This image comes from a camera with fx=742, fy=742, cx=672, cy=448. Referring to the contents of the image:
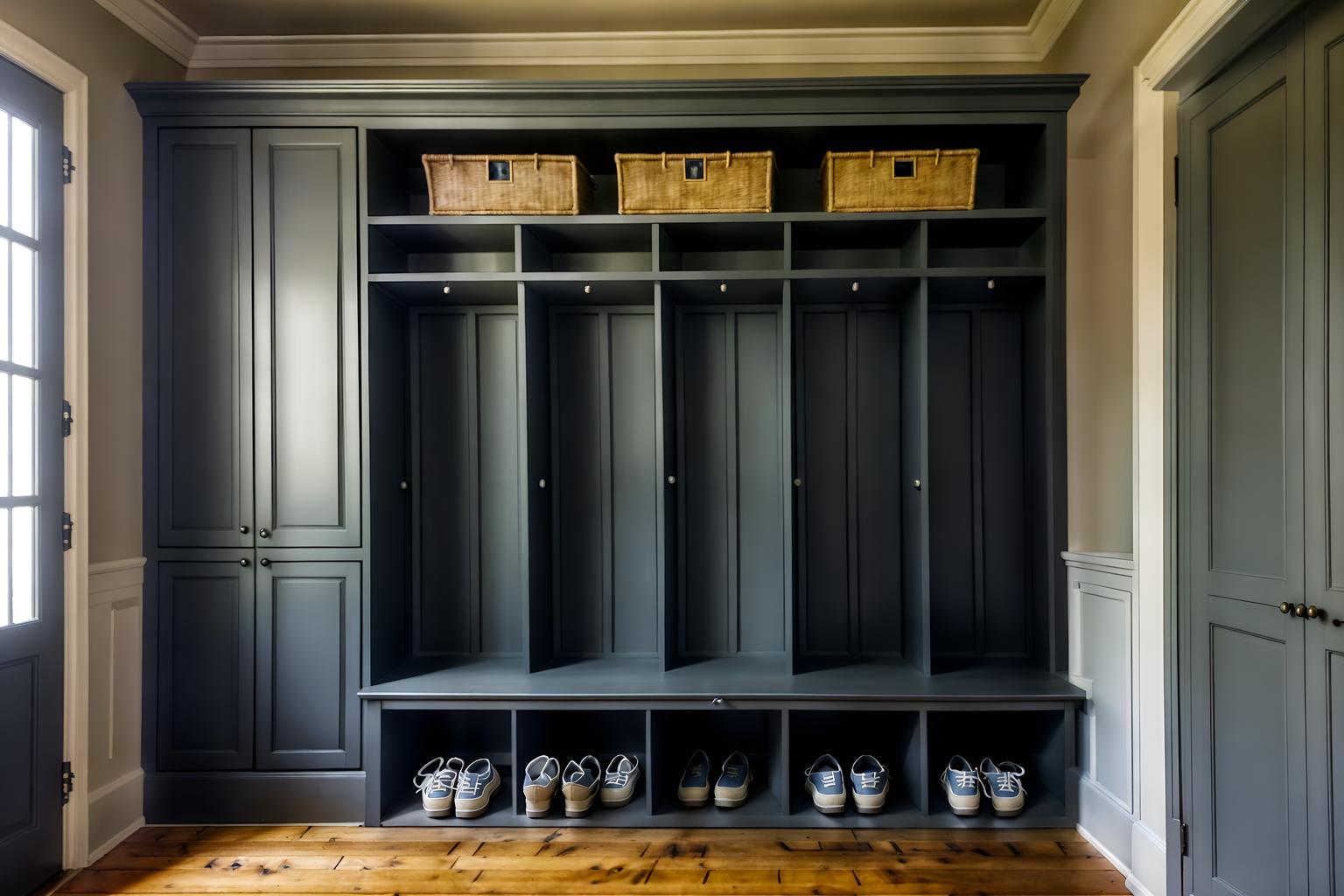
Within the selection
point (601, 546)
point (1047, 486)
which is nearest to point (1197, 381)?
point (1047, 486)

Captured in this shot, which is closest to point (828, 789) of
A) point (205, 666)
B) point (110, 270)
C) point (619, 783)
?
point (619, 783)

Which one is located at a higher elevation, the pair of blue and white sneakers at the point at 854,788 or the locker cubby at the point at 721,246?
the locker cubby at the point at 721,246

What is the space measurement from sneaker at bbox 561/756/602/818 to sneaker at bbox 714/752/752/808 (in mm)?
433

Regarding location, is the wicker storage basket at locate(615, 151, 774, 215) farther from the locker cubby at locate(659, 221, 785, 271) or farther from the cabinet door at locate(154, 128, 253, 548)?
the cabinet door at locate(154, 128, 253, 548)

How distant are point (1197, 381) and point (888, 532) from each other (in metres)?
1.28

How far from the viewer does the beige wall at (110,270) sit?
244cm

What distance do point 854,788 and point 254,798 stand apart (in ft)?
6.90

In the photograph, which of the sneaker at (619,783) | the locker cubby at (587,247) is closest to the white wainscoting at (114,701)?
the sneaker at (619,783)

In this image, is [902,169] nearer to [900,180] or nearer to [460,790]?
[900,180]

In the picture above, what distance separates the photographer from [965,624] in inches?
116

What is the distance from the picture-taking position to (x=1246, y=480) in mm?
1780

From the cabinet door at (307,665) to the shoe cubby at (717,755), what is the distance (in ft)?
3.55

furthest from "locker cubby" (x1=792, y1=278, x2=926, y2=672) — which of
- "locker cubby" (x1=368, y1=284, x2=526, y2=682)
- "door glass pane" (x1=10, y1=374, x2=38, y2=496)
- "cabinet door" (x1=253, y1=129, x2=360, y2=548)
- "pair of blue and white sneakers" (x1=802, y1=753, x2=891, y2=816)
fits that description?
"door glass pane" (x1=10, y1=374, x2=38, y2=496)

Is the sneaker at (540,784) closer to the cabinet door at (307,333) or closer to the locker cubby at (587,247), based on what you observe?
the cabinet door at (307,333)
